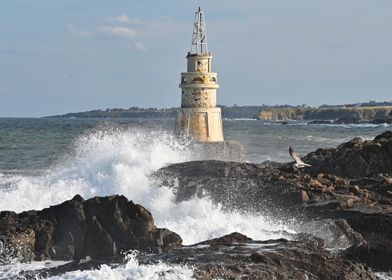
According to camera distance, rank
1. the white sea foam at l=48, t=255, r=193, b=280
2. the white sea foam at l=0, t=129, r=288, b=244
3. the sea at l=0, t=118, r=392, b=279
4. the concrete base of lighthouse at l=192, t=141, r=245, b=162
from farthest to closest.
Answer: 1. the concrete base of lighthouse at l=192, t=141, r=245, b=162
2. the white sea foam at l=0, t=129, r=288, b=244
3. the sea at l=0, t=118, r=392, b=279
4. the white sea foam at l=48, t=255, r=193, b=280

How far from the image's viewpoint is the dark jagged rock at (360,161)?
1917cm

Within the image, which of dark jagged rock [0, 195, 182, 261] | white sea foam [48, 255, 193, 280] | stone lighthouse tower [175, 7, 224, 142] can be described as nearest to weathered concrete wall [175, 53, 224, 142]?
stone lighthouse tower [175, 7, 224, 142]

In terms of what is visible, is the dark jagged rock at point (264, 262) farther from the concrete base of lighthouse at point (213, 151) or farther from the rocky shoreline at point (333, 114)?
the rocky shoreline at point (333, 114)

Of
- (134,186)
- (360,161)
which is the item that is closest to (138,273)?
(134,186)

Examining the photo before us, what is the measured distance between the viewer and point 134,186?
1869cm

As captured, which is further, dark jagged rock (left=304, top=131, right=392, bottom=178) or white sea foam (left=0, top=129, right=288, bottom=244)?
dark jagged rock (left=304, top=131, right=392, bottom=178)

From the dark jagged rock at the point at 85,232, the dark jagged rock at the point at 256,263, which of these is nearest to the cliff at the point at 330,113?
the dark jagged rock at the point at 85,232

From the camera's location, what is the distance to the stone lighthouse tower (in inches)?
814

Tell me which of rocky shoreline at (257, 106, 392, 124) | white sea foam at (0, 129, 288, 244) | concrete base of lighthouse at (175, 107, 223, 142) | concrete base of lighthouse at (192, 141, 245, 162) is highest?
concrete base of lighthouse at (175, 107, 223, 142)

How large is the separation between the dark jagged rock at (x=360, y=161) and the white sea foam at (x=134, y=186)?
383 cm

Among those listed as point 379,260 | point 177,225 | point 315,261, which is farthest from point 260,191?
point 315,261

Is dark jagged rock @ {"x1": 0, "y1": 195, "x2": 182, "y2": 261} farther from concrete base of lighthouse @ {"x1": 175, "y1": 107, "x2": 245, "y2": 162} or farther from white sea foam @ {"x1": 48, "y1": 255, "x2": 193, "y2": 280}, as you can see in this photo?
concrete base of lighthouse @ {"x1": 175, "y1": 107, "x2": 245, "y2": 162}

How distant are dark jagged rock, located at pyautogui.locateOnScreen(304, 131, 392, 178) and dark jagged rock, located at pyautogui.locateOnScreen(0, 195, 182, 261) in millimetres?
8347

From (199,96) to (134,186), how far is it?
3.47 meters
